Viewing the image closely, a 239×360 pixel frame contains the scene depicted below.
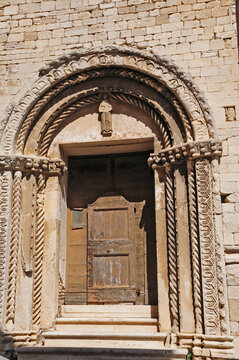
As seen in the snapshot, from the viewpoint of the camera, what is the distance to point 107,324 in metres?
5.73

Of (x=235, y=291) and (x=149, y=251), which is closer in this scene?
(x=235, y=291)

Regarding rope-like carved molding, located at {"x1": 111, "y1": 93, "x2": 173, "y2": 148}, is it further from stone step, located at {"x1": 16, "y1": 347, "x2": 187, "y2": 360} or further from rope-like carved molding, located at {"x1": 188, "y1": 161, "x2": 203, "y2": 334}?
stone step, located at {"x1": 16, "y1": 347, "x2": 187, "y2": 360}

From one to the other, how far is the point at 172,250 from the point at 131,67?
2598 millimetres

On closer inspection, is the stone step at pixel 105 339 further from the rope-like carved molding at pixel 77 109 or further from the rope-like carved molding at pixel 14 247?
the rope-like carved molding at pixel 77 109

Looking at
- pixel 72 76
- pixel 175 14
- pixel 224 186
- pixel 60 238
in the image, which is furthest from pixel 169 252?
pixel 175 14

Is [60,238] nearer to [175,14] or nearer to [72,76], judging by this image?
[72,76]

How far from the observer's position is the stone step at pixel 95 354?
16.0 ft

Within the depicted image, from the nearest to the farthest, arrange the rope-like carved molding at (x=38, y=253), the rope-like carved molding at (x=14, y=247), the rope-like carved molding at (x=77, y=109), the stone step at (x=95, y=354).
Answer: the stone step at (x=95, y=354) → the rope-like carved molding at (x=14, y=247) → the rope-like carved molding at (x=38, y=253) → the rope-like carved molding at (x=77, y=109)

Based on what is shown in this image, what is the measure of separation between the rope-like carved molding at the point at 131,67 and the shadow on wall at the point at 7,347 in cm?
244

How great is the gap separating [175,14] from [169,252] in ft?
11.1

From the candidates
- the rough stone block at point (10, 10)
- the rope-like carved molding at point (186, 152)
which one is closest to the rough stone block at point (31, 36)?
the rough stone block at point (10, 10)

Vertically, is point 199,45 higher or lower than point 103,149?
higher

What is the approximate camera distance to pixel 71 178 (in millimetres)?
6879

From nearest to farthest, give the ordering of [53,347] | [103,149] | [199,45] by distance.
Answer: [53,347] < [199,45] < [103,149]
